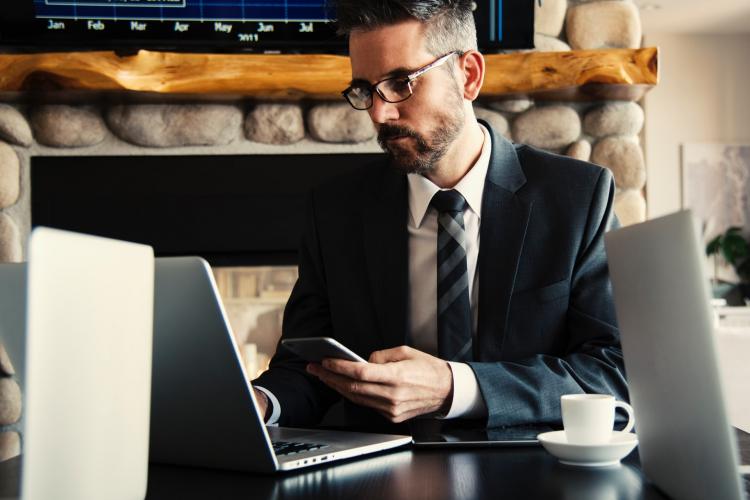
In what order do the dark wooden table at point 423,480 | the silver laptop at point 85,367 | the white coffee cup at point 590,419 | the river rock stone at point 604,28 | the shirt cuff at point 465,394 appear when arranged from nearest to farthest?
the silver laptop at point 85,367, the dark wooden table at point 423,480, the white coffee cup at point 590,419, the shirt cuff at point 465,394, the river rock stone at point 604,28

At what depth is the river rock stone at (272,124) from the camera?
256 cm

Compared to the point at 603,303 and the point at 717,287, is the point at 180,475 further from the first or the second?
the point at 717,287

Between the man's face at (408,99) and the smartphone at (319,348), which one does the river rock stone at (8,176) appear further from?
the smartphone at (319,348)

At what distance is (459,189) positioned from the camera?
1622 mm

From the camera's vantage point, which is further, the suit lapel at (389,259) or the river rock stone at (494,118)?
the river rock stone at (494,118)

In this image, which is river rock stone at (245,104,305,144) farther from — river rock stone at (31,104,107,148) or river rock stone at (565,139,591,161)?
river rock stone at (565,139,591,161)

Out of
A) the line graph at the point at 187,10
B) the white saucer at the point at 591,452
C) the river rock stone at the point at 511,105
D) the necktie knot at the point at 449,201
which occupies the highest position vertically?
the line graph at the point at 187,10

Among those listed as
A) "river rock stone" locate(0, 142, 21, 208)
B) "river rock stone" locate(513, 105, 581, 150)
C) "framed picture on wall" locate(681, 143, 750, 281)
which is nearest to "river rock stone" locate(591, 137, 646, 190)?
"river rock stone" locate(513, 105, 581, 150)

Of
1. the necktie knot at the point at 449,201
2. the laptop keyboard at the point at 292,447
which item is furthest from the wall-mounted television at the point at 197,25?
the laptop keyboard at the point at 292,447

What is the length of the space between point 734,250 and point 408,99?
20.9 ft

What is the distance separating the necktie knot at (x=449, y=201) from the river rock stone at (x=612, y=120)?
118 cm

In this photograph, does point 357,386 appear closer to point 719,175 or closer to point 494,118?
point 494,118

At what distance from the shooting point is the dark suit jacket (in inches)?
55.7

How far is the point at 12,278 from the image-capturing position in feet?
2.82
